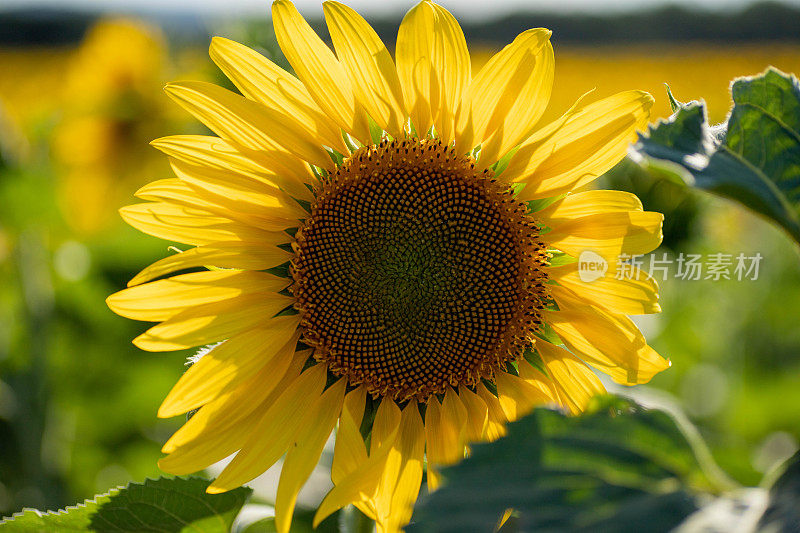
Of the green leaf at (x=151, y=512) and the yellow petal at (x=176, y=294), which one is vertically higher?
the yellow petal at (x=176, y=294)

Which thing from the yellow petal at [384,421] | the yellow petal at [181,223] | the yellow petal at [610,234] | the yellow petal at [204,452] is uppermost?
the yellow petal at [610,234]

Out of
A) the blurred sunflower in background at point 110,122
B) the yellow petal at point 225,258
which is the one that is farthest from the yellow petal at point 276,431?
the blurred sunflower in background at point 110,122

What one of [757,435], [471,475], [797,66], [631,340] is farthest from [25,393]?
[797,66]

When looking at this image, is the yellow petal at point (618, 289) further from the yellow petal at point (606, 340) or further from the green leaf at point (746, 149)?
the green leaf at point (746, 149)

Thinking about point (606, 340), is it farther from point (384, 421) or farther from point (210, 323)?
point (210, 323)

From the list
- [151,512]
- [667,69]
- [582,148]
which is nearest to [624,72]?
[667,69]

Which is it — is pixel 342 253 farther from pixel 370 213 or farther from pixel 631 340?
pixel 631 340
